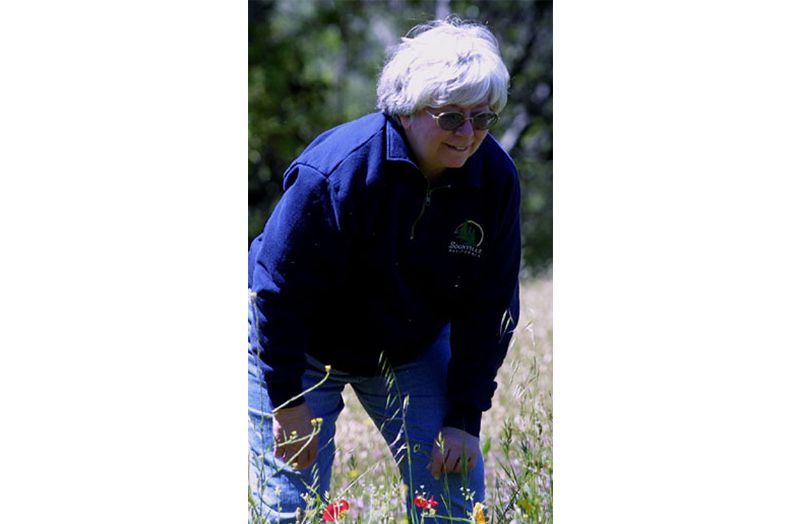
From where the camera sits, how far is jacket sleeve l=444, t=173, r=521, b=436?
3223 mm

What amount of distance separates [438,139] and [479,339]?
2.05 ft

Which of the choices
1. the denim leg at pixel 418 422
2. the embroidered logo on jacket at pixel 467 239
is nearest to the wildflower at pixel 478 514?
the denim leg at pixel 418 422

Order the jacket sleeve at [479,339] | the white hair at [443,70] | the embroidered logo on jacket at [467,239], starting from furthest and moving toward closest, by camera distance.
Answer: the jacket sleeve at [479,339]
the embroidered logo on jacket at [467,239]
the white hair at [443,70]

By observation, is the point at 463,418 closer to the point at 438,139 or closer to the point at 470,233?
the point at 470,233

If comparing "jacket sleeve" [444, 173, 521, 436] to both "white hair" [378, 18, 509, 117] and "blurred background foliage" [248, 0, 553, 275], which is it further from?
"white hair" [378, 18, 509, 117]

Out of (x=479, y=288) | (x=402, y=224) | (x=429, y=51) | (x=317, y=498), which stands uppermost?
(x=429, y=51)

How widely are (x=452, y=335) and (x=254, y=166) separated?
0.79m

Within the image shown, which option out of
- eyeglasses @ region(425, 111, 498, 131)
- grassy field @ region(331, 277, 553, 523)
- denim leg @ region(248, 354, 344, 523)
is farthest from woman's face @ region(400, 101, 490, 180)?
denim leg @ region(248, 354, 344, 523)

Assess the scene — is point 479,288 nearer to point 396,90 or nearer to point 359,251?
point 359,251

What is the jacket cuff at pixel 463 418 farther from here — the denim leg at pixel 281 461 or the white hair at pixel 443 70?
the white hair at pixel 443 70

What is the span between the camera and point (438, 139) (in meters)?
3.03

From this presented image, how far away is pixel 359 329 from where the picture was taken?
3.16 metres

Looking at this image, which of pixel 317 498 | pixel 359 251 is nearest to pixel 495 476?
pixel 317 498

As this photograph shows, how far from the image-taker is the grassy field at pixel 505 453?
322 centimetres
